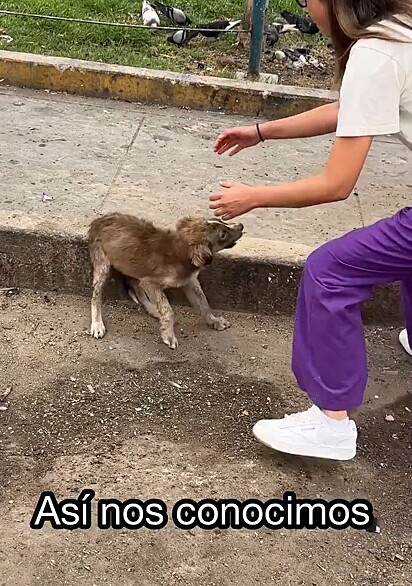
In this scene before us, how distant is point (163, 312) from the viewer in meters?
4.14

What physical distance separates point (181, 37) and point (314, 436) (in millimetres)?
5581

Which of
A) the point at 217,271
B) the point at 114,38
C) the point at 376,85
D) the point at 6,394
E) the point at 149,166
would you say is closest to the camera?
the point at 376,85

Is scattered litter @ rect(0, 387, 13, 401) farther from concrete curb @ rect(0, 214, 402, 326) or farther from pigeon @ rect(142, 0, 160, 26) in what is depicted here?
pigeon @ rect(142, 0, 160, 26)

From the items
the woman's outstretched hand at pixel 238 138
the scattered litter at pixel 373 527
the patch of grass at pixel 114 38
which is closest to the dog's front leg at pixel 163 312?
the woman's outstretched hand at pixel 238 138

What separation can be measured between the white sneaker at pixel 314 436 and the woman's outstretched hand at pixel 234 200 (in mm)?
888

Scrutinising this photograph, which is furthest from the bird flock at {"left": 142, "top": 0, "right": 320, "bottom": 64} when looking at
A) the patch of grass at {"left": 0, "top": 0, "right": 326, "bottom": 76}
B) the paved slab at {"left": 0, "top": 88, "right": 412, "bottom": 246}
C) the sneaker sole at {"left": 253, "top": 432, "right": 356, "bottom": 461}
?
the sneaker sole at {"left": 253, "top": 432, "right": 356, "bottom": 461}

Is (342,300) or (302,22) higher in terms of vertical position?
(342,300)

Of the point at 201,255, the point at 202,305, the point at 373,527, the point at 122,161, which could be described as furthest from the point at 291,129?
the point at 122,161

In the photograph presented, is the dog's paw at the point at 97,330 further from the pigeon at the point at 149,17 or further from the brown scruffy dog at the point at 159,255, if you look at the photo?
the pigeon at the point at 149,17

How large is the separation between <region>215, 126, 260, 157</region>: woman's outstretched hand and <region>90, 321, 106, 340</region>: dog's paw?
107cm

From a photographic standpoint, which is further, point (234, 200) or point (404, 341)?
point (404, 341)

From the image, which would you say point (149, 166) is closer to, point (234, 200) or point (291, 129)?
point (291, 129)

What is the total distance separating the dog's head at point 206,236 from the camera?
404cm

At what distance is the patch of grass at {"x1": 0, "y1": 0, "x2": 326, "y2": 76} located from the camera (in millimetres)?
7430
